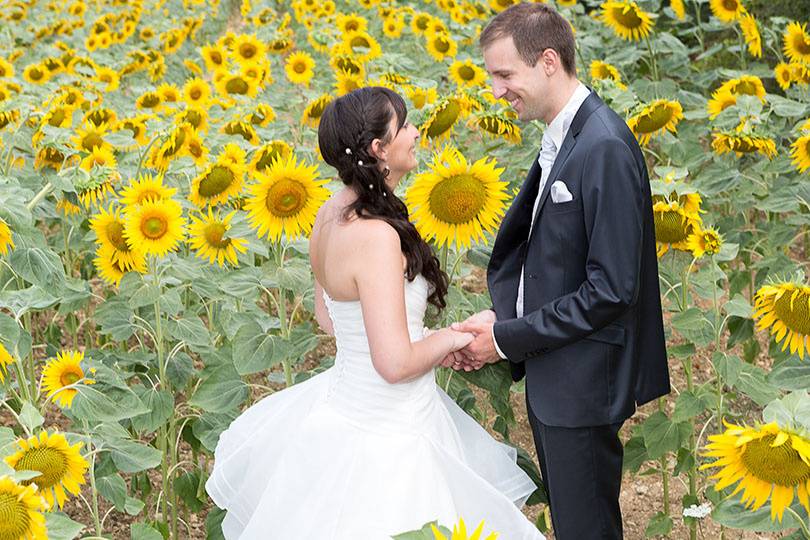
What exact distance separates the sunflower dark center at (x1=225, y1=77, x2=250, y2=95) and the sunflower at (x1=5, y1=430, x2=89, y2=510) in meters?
3.41

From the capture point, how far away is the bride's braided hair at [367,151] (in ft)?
8.39

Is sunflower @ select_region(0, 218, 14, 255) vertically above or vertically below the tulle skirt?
above

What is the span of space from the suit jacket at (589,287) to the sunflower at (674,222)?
0.21 meters

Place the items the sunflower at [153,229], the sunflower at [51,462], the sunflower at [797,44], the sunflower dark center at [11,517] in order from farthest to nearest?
the sunflower at [797,44] < the sunflower at [153,229] < the sunflower at [51,462] < the sunflower dark center at [11,517]

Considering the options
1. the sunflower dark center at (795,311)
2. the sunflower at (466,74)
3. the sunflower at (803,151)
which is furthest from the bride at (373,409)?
the sunflower at (466,74)

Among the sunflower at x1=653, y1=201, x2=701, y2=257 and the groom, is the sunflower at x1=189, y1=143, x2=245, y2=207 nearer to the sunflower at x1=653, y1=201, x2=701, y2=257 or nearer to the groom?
the groom

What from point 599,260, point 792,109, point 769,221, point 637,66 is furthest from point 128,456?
point 637,66

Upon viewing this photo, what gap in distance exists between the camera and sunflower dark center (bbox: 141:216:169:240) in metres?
3.22

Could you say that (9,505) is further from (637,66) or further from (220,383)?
(637,66)

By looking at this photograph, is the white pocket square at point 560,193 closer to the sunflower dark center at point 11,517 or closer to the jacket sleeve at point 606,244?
the jacket sleeve at point 606,244

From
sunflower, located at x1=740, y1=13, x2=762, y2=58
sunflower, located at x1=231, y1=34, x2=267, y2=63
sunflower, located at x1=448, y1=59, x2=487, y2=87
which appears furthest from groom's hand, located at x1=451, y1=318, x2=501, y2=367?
sunflower, located at x1=231, y1=34, x2=267, y2=63

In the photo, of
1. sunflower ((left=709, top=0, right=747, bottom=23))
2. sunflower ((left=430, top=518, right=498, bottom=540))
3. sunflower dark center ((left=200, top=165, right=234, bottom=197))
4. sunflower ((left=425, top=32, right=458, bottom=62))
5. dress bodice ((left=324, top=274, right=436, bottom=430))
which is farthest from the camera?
sunflower ((left=425, top=32, right=458, bottom=62))

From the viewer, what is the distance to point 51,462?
2369 mm

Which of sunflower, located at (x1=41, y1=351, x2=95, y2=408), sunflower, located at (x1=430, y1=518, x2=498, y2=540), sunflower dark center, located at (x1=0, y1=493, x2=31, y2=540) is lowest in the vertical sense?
sunflower, located at (x1=41, y1=351, x2=95, y2=408)
